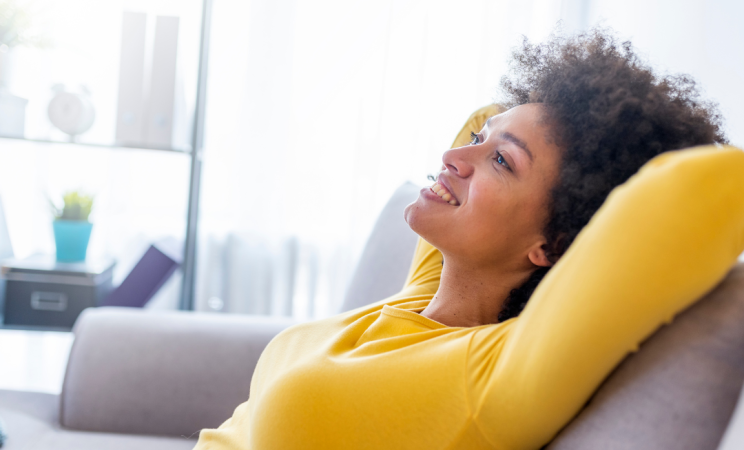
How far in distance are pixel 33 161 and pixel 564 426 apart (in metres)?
2.16

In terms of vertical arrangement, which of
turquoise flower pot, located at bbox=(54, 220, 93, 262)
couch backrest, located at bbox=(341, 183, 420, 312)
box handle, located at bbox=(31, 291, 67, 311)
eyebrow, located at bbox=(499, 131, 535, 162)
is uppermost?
eyebrow, located at bbox=(499, 131, 535, 162)

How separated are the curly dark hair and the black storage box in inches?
59.9

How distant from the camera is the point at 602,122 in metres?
0.76

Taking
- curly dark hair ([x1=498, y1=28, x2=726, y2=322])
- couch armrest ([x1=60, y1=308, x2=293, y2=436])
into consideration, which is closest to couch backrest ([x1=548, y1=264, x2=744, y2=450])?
curly dark hair ([x1=498, y1=28, x2=726, y2=322])

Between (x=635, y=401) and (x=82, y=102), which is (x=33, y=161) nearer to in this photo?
(x=82, y=102)

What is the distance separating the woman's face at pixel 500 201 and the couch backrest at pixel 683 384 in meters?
0.31

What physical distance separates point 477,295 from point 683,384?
40cm

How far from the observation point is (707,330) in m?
0.53

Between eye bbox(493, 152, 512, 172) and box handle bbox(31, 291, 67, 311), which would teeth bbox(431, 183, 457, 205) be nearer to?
eye bbox(493, 152, 512, 172)

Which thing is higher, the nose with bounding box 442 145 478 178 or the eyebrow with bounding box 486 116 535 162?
the eyebrow with bounding box 486 116 535 162

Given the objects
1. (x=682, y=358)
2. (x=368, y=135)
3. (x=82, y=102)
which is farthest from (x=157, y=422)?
(x=368, y=135)

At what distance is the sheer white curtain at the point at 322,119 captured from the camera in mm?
2285

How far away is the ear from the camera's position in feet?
2.81

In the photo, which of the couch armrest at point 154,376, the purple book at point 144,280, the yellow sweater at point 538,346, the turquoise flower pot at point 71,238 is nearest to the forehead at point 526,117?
the yellow sweater at point 538,346
